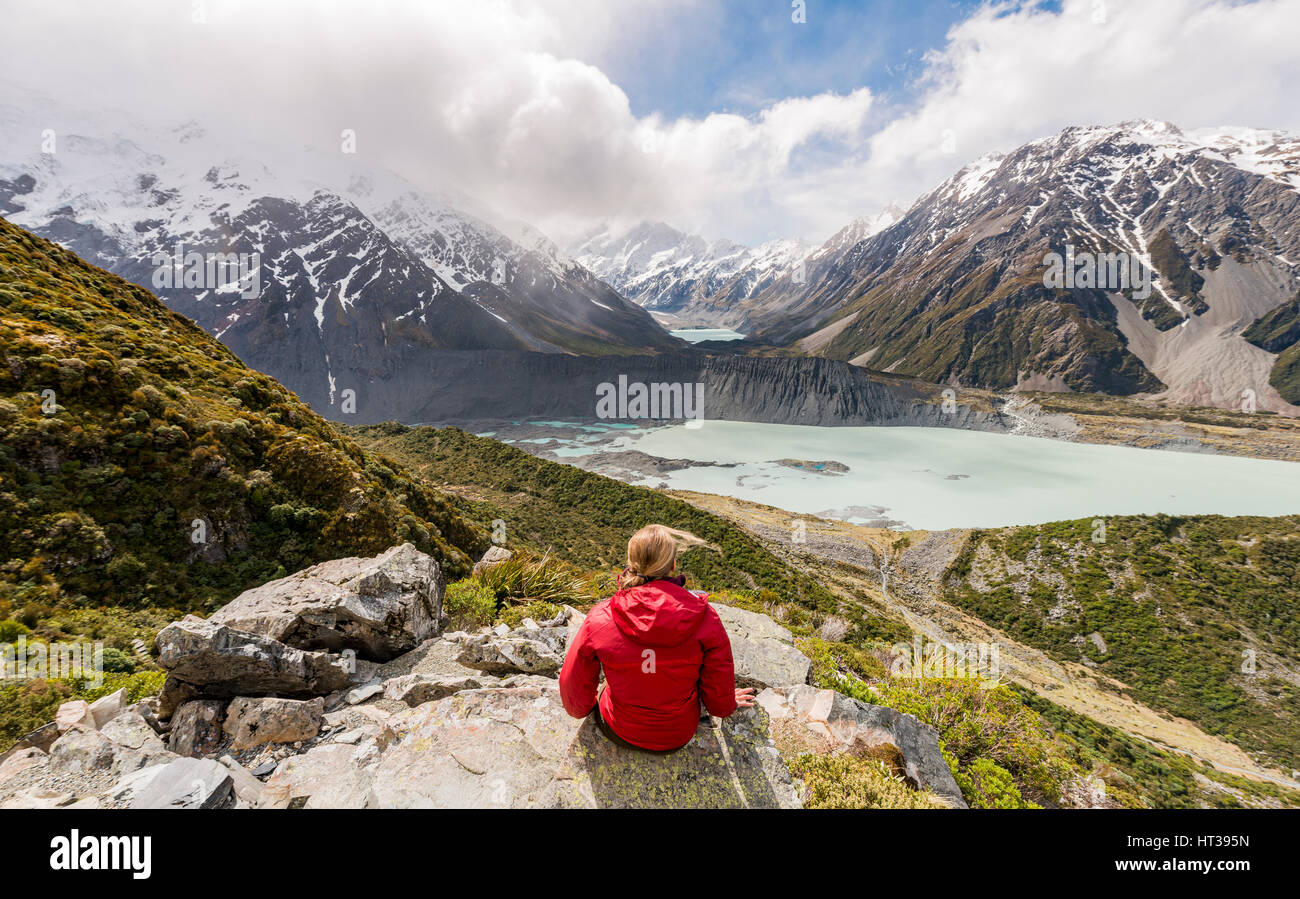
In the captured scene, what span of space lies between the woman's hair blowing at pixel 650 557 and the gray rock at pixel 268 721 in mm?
3525

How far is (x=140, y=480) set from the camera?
30.3ft

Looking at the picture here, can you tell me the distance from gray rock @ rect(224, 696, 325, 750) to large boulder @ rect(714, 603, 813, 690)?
4.56 metres

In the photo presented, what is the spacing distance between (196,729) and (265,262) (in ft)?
569

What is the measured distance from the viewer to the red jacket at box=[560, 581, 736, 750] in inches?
120

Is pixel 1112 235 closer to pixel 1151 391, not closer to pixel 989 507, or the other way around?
pixel 1151 391

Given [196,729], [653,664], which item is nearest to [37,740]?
[196,729]

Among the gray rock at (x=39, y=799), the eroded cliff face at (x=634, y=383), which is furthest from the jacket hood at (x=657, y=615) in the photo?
the eroded cliff face at (x=634, y=383)

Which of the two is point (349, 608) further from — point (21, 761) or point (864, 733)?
point (864, 733)

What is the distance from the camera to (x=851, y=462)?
3029 inches

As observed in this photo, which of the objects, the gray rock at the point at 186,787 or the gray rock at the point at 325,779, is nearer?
the gray rock at the point at 186,787

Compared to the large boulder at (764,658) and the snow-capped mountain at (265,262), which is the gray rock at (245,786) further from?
the snow-capped mountain at (265,262)

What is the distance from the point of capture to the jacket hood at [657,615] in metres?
2.99
